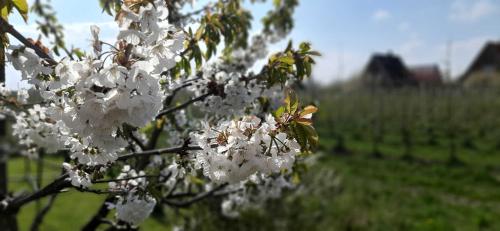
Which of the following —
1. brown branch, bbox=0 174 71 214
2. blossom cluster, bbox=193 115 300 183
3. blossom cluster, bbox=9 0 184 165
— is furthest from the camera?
brown branch, bbox=0 174 71 214

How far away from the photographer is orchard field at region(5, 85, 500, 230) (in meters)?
6.62

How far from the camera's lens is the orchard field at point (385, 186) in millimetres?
6621

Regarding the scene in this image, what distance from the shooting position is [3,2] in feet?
4.80

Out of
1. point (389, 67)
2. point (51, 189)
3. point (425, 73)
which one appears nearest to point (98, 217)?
point (51, 189)

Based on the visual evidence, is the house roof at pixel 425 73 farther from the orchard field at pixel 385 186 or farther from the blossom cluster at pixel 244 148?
the blossom cluster at pixel 244 148

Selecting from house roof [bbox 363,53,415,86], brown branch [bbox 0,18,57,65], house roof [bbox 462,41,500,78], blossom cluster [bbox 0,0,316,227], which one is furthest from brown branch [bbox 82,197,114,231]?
house roof [bbox 363,53,415,86]

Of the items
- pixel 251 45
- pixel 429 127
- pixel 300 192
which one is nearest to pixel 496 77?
pixel 429 127

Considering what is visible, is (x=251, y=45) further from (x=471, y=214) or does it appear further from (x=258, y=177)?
(x=471, y=214)

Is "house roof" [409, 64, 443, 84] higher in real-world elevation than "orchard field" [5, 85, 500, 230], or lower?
higher

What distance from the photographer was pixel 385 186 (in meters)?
9.98

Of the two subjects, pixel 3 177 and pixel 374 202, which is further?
pixel 374 202

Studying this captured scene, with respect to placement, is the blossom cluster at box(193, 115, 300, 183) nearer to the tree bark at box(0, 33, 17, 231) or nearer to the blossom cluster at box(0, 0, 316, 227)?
the blossom cluster at box(0, 0, 316, 227)

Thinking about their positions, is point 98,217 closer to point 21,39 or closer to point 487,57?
point 21,39

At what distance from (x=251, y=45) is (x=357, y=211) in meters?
4.00
